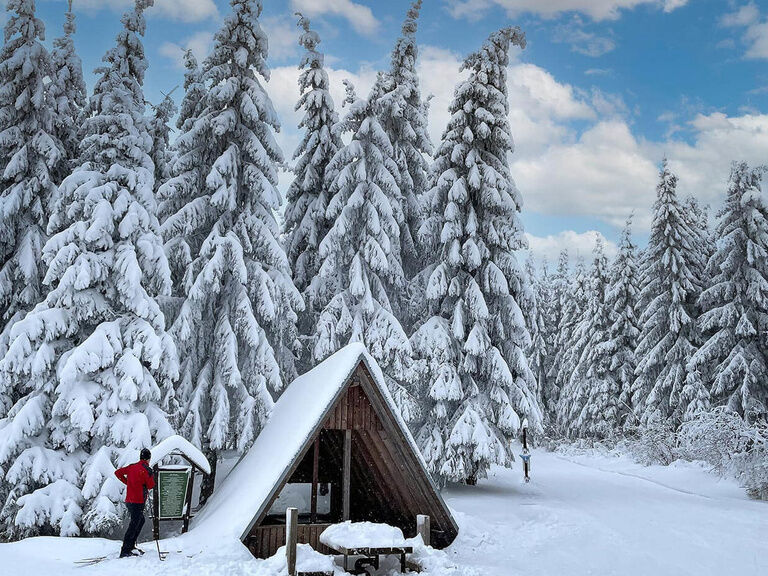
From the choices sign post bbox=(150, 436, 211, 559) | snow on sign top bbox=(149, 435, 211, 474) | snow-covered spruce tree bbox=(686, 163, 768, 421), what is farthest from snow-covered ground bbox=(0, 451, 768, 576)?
snow-covered spruce tree bbox=(686, 163, 768, 421)

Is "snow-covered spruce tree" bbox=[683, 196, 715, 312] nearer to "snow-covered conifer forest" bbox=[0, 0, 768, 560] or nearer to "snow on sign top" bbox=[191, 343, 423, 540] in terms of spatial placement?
"snow-covered conifer forest" bbox=[0, 0, 768, 560]

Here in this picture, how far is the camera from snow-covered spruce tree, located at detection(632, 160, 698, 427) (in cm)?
3097

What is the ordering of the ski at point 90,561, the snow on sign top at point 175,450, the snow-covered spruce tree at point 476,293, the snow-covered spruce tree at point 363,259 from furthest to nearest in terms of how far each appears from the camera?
the snow-covered spruce tree at point 363,259 < the snow-covered spruce tree at point 476,293 < the snow on sign top at point 175,450 < the ski at point 90,561

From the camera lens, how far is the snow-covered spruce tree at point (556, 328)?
4990cm

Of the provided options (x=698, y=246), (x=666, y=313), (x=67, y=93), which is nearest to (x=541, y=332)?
(x=698, y=246)

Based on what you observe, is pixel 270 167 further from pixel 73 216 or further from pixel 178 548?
pixel 178 548

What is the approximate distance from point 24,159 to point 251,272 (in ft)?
25.4

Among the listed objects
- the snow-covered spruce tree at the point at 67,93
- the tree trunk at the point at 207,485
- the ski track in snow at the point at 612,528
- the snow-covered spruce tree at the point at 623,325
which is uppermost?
the snow-covered spruce tree at the point at 67,93

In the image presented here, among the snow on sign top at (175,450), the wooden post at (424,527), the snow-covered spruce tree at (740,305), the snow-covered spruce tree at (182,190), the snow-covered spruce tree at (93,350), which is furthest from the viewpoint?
the snow-covered spruce tree at (740,305)

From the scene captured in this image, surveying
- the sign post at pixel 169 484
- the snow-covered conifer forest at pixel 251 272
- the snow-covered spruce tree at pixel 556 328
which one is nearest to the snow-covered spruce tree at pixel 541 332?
the snow-covered spruce tree at pixel 556 328

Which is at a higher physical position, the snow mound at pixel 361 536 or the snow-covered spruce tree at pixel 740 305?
the snow-covered spruce tree at pixel 740 305

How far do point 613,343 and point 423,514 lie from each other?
2803cm

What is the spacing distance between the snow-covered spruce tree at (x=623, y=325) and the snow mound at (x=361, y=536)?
29573 mm

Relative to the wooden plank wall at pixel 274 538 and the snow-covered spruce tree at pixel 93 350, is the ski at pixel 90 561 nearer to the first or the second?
the wooden plank wall at pixel 274 538
